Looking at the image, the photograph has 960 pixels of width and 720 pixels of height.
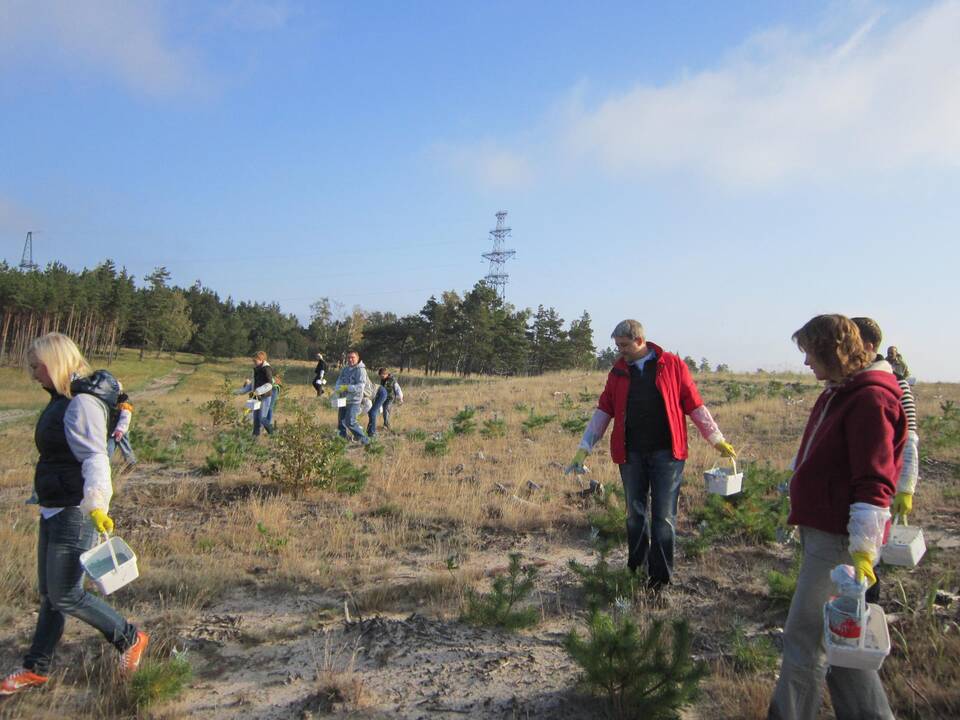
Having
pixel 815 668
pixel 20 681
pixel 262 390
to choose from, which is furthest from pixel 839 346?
pixel 262 390

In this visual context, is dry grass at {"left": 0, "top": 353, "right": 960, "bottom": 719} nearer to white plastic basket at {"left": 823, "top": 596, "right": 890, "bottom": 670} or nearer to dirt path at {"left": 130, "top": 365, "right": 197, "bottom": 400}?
white plastic basket at {"left": 823, "top": 596, "right": 890, "bottom": 670}

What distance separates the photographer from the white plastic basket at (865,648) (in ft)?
7.04

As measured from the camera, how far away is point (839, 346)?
2496mm

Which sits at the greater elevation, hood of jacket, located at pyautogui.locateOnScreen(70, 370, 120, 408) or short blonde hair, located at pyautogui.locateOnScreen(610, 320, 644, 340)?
short blonde hair, located at pyautogui.locateOnScreen(610, 320, 644, 340)

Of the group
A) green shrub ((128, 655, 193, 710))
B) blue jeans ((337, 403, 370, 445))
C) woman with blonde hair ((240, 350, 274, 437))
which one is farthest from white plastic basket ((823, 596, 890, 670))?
woman with blonde hair ((240, 350, 274, 437))

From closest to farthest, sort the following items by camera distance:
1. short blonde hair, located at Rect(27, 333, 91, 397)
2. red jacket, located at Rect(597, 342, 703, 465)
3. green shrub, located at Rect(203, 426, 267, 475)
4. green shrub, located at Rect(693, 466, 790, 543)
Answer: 1. short blonde hair, located at Rect(27, 333, 91, 397)
2. red jacket, located at Rect(597, 342, 703, 465)
3. green shrub, located at Rect(693, 466, 790, 543)
4. green shrub, located at Rect(203, 426, 267, 475)

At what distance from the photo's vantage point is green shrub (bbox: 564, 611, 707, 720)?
2.66m

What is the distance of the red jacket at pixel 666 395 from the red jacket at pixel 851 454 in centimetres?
159

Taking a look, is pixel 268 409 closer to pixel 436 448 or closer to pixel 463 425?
pixel 463 425

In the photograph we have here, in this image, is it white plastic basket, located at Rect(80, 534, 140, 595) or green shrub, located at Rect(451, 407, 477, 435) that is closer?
white plastic basket, located at Rect(80, 534, 140, 595)

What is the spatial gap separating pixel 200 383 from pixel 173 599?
42.0 metres

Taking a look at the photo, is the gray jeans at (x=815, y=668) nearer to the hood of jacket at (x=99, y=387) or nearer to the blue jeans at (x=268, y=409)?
the hood of jacket at (x=99, y=387)

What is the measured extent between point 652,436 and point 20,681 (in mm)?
3742

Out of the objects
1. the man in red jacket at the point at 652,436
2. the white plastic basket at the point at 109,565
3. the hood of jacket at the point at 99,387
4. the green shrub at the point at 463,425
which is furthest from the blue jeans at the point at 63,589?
the green shrub at the point at 463,425
